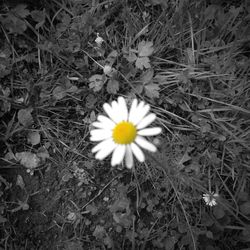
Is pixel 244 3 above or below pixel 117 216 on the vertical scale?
above

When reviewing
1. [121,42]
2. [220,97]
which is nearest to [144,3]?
[121,42]

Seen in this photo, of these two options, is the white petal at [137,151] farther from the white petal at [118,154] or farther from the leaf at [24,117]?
the leaf at [24,117]

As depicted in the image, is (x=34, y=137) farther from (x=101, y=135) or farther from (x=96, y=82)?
(x=101, y=135)

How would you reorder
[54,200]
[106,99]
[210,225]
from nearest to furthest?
[210,225], [54,200], [106,99]

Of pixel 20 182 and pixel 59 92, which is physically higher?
pixel 59 92

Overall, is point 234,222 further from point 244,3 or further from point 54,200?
point 244,3

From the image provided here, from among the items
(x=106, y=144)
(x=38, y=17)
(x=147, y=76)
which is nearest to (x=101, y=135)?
(x=106, y=144)
